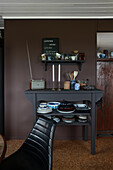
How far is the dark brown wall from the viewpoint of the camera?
2.93 meters

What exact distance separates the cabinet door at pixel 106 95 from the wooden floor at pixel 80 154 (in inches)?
14.0

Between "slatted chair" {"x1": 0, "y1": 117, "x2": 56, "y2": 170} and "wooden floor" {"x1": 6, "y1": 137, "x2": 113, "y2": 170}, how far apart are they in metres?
0.82

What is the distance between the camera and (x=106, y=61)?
129 inches

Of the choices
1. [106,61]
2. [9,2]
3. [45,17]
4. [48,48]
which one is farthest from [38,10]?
[106,61]

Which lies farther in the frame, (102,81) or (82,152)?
(102,81)

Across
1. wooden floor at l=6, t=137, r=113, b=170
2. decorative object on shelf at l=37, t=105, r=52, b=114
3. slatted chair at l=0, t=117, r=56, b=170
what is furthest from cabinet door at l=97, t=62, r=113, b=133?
slatted chair at l=0, t=117, r=56, b=170

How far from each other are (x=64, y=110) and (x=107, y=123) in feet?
4.86

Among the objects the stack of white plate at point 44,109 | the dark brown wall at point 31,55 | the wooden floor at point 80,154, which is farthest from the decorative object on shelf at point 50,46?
the wooden floor at point 80,154

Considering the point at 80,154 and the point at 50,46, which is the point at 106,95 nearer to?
the point at 80,154

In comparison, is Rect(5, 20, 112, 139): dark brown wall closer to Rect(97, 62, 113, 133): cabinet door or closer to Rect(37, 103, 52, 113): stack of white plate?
Rect(97, 62, 113, 133): cabinet door

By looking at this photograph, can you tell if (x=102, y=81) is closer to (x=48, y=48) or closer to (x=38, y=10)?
(x=48, y=48)

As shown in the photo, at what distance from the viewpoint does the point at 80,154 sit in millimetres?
2396

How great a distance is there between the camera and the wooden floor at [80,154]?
2082 mm

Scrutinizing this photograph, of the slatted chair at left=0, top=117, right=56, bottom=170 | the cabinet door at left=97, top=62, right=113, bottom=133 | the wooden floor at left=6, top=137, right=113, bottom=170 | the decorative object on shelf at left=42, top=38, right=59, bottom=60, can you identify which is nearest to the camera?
the slatted chair at left=0, top=117, right=56, bottom=170
